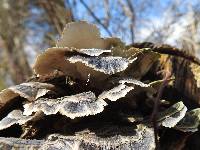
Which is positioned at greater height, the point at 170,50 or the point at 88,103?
the point at 170,50

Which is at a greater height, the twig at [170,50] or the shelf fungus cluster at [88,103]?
the twig at [170,50]

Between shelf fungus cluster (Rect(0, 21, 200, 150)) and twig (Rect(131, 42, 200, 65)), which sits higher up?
twig (Rect(131, 42, 200, 65))

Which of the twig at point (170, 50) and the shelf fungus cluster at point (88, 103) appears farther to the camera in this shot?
the twig at point (170, 50)

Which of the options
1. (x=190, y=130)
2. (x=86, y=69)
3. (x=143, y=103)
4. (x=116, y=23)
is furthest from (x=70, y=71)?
(x=116, y=23)

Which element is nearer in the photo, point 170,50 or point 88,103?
point 88,103

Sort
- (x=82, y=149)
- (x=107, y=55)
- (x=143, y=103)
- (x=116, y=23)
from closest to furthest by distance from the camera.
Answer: (x=82, y=149)
(x=107, y=55)
(x=143, y=103)
(x=116, y=23)

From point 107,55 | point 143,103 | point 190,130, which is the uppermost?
point 107,55

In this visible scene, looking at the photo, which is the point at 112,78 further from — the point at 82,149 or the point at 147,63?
the point at 82,149

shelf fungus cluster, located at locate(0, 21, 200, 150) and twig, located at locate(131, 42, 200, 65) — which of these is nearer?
shelf fungus cluster, located at locate(0, 21, 200, 150)
